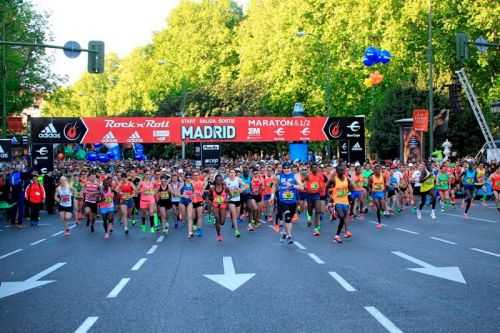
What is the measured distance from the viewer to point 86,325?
7.77 m

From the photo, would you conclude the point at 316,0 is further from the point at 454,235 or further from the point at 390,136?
the point at 454,235

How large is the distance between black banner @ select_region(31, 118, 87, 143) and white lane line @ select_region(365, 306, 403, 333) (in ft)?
75.3

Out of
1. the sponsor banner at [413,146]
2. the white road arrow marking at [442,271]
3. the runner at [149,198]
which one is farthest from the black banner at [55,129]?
the white road arrow marking at [442,271]

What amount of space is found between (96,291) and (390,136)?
1484 inches

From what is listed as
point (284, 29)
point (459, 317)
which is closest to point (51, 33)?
point (284, 29)

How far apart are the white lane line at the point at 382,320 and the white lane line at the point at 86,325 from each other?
3.07 m

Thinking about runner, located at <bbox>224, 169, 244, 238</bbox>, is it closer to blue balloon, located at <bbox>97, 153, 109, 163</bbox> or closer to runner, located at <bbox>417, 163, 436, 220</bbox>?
runner, located at <bbox>417, 163, 436, 220</bbox>

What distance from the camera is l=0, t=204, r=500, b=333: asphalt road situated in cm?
784

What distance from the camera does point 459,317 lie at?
312 inches

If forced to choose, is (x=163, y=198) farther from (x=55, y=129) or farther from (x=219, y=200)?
(x=55, y=129)

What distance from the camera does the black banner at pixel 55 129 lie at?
29188 millimetres

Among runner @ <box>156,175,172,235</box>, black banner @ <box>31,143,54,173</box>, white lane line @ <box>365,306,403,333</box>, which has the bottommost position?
white lane line @ <box>365,306,403,333</box>

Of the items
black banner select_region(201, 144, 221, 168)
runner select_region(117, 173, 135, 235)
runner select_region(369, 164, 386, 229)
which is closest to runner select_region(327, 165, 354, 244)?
runner select_region(369, 164, 386, 229)

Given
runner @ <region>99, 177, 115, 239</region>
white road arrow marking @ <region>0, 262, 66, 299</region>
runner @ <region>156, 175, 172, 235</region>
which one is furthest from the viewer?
runner @ <region>156, 175, 172, 235</region>
